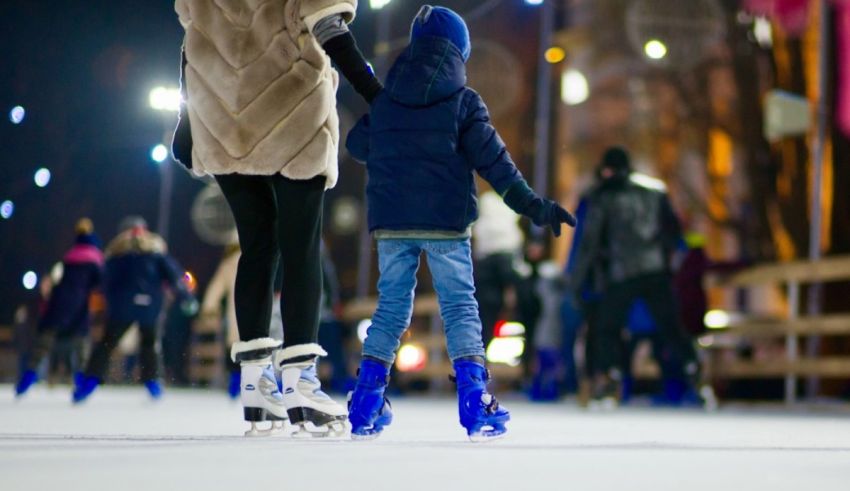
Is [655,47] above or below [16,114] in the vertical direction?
above

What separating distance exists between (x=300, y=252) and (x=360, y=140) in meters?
0.48

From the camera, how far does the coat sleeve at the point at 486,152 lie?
183 inches

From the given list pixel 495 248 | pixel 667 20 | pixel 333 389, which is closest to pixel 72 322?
pixel 333 389

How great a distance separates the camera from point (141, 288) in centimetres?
1020

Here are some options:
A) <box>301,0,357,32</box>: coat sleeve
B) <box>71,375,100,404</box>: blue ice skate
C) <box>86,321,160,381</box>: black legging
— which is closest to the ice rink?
<box>301,0,357,32</box>: coat sleeve

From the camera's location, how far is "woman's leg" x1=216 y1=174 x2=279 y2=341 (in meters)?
4.72

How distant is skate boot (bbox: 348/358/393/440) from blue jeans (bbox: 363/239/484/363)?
5 centimetres

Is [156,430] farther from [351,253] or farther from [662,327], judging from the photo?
[351,253]

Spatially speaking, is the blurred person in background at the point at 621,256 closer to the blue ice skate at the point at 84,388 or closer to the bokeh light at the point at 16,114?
the blue ice skate at the point at 84,388

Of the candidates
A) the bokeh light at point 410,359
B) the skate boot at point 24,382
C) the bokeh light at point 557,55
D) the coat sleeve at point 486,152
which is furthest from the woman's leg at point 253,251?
the bokeh light at point 557,55

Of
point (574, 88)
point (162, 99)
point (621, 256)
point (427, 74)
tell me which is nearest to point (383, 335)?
point (427, 74)

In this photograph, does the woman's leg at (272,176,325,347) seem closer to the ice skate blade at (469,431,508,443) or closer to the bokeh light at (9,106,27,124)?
the ice skate blade at (469,431,508,443)

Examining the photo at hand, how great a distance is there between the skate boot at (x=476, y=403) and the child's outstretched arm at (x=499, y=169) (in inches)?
20.6

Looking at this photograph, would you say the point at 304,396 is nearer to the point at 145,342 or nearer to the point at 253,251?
the point at 253,251
